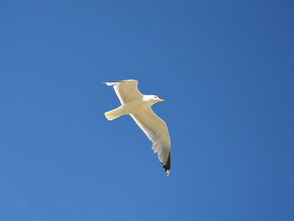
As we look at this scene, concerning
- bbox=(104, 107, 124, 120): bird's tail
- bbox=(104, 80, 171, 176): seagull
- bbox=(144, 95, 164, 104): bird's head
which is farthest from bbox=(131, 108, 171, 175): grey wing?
bbox=(104, 107, 124, 120): bird's tail

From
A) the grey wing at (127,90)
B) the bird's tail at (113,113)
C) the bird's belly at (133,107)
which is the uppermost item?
the grey wing at (127,90)

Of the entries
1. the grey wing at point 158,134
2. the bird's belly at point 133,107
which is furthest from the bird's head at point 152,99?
the grey wing at point 158,134

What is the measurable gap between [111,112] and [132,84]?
775 millimetres

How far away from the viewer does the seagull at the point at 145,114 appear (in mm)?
9156

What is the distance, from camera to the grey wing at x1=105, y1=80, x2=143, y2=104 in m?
8.90

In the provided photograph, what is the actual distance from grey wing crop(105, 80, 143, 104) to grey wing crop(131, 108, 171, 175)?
637mm

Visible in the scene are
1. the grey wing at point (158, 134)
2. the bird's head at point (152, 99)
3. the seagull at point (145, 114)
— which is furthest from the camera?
the grey wing at point (158, 134)

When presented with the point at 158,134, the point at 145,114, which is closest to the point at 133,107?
the point at 145,114

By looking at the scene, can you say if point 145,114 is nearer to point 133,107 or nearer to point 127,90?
point 133,107

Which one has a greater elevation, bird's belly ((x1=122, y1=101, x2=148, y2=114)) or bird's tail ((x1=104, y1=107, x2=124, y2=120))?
bird's belly ((x1=122, y1=101, x2=148, y2=114))

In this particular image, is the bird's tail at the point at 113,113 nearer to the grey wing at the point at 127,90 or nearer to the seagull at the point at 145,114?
the seagull at the point at 145,114

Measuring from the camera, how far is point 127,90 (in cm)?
911

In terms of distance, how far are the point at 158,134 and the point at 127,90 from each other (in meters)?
1.41

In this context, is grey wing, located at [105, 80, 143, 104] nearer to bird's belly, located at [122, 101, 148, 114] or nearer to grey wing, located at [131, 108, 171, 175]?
bird's belly, located at [122, 101, 148, 114]
